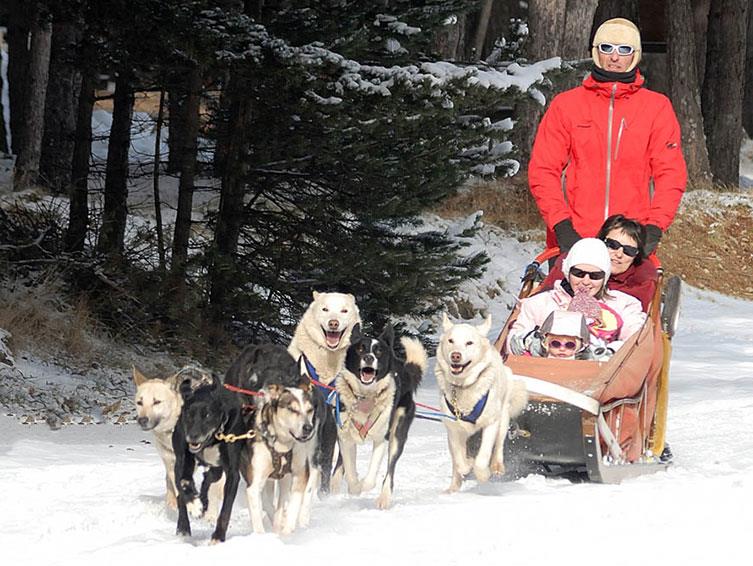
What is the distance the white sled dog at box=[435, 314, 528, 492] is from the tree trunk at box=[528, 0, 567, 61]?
12765 millimetres

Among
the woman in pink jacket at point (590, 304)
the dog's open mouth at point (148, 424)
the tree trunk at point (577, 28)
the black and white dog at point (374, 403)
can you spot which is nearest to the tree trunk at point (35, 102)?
the tree trunk at point (577, 28)

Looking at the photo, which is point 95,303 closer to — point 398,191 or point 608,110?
point 398,191

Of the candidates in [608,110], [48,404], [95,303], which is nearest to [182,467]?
[608,110]

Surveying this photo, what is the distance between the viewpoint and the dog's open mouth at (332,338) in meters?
6.70

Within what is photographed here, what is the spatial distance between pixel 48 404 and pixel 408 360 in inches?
146

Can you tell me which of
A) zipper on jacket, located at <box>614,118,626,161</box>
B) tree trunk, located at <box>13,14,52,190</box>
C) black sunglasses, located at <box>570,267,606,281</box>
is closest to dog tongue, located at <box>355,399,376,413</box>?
black sunglasses, located at <box>570,267,606,281</box>

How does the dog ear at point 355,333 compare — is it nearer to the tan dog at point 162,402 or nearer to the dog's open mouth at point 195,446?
the tan dog at point 162,402

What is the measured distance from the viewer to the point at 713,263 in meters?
19.4

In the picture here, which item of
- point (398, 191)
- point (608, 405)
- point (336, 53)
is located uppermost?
point (336, 53)

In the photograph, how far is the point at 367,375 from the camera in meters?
6.21

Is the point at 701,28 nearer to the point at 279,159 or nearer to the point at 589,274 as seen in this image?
the point at 279,159

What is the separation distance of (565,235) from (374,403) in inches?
76.9

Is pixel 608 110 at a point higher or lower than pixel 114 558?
higher

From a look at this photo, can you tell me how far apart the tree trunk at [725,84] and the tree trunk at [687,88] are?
1.17 metres
